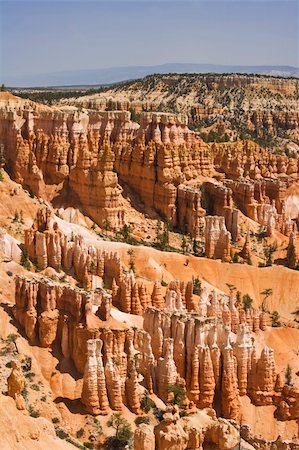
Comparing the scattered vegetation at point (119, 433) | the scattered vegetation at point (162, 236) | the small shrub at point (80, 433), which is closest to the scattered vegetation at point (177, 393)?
the scattered vegetation at point (119, 433)

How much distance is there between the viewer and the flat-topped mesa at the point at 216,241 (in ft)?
194

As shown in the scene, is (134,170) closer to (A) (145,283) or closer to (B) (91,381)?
(A) (145,283)

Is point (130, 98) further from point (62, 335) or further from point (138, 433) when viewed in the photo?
point (138, 433)

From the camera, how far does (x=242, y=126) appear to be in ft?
435

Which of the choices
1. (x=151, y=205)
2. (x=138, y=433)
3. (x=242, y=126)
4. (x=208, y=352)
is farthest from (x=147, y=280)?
(x=242, y=126)

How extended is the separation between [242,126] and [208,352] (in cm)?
10184

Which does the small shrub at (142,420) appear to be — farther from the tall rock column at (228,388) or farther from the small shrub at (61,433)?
the tall rock column at (228,388)

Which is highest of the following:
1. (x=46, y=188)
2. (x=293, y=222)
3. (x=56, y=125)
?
(x=56, y=125)

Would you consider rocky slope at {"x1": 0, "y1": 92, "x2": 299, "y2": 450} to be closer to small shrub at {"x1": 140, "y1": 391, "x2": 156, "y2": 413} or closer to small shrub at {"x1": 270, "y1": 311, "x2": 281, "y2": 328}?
small shrub at {"x1": 140, "y1": 391, "x2": 156, "y2": 413}

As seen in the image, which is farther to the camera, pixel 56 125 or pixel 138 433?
pixel 56 125

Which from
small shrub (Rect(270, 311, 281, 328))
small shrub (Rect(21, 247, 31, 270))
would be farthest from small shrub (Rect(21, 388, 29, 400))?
small shrub (Rect(270, 311, 281, 328))

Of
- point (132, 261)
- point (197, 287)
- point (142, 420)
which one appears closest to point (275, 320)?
point (197, 287)

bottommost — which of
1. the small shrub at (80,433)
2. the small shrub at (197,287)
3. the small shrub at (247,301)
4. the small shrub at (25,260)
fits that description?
the small shrub at (247,301)

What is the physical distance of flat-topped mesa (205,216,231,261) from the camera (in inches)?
2325
